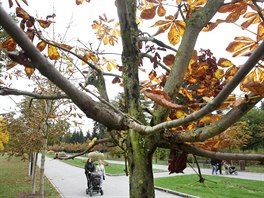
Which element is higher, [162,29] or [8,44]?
[162,29]

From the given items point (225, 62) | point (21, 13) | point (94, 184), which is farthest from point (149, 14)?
point (94, 184)

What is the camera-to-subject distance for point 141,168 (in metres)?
A: 1.02

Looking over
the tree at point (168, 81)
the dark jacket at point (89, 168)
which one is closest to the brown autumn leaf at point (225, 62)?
the tree at point (168, 81)

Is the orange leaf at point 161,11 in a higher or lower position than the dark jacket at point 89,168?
higher

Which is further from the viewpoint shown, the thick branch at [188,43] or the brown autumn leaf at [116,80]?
the brown autumn leaf at [116,80]

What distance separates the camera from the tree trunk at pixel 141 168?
1.01m

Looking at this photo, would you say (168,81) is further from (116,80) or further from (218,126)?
(116,80)

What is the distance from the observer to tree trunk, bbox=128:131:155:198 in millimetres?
1012

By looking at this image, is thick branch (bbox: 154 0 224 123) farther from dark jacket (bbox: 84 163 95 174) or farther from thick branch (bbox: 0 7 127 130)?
dark jacket (bbox: 84 163 95 174)

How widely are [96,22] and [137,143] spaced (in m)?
1.51

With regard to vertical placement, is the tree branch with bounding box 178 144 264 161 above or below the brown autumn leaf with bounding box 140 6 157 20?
below

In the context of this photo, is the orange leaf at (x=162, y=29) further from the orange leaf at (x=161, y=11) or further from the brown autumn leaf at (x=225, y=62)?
the brown autumn leaf at (x=225, y=62)

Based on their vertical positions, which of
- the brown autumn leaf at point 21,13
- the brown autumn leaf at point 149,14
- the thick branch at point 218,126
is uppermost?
the brown autumn leaf at point 149,14

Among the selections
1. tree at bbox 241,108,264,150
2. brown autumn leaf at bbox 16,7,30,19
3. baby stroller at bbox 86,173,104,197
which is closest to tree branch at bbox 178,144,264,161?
brown autumn leaf at bbox 16,7,30,19
